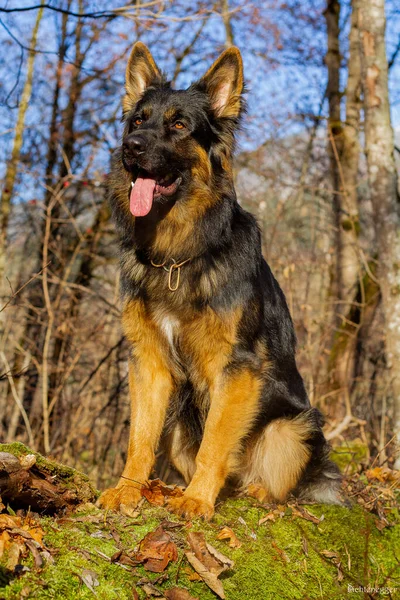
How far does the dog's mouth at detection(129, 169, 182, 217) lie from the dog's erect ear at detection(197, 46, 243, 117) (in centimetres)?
69

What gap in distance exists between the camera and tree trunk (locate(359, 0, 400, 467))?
21.1ft

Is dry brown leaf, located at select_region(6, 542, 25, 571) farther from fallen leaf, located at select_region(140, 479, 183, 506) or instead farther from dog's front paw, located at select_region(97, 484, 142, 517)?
fallen leaf, located at select_region(140, 479, 183, 506)

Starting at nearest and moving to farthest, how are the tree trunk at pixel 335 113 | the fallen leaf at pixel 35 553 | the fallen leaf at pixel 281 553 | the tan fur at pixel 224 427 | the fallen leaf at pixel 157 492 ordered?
the fallen leaf at pixel 35 553 → the fallen leaf at pixel 281 553 → the fallen leaf at pixel 157 492 → the tan fur at pixel 224 427 → the tree trunk at pixel 335 113

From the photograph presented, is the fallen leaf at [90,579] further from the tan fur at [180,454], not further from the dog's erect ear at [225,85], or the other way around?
the dog's erect ear at [225,85]

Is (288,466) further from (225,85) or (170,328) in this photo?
(225,85)

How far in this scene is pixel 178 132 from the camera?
4051mm

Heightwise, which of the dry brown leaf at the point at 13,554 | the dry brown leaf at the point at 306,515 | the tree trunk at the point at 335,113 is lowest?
the dry brown leaf at the point at 306,515

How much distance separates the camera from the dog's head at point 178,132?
3904mm

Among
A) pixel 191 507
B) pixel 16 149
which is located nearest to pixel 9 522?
pixel 191 507

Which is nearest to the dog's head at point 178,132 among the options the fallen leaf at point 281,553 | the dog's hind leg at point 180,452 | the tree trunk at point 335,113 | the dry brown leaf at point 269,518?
the dog's hind leg at point 180,452

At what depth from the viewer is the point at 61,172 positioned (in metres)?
12.0

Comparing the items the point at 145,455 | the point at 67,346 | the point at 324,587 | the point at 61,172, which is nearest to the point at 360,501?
the point at 324,587

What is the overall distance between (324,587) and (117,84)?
11350mm

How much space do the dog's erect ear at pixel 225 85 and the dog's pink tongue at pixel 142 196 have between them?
32.0 inches
